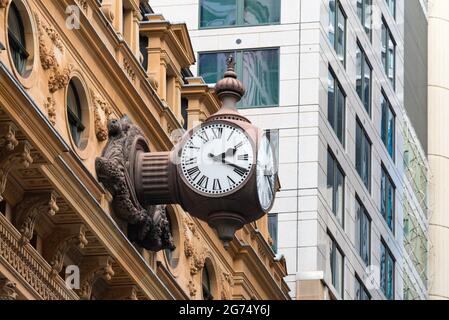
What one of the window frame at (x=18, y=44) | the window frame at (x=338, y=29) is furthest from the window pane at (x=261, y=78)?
the window frame at (x=18, y=44)

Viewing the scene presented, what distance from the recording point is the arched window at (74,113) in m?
38.4

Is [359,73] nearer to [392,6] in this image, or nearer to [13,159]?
[392,6]

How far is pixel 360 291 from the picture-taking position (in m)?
73.2

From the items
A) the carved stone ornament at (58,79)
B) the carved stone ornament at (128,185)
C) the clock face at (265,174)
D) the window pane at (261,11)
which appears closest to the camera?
the carved stone ornament at (58,79)

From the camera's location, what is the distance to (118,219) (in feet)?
131

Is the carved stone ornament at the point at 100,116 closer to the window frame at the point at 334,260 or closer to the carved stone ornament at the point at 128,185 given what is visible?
the carved stone ornament at the point at 128,185

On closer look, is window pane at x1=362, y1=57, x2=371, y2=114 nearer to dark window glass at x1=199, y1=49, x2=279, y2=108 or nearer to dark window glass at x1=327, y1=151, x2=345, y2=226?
dark window glass at x1=327, y1=151, x2=345, y2=226

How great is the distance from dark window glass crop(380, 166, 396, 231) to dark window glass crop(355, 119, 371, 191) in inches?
88.2

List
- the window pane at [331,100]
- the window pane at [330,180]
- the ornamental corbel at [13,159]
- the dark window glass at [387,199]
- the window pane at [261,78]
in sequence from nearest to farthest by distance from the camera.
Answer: the ornamental corbel at [13,159] < the window pane at [330,180] < the window pane at [261,78] < the window pane at [331,100] < the dark window glass at [387,199]

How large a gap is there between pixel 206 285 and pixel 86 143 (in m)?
9.79

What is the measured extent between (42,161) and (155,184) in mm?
4985

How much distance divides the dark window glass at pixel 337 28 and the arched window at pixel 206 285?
24.8 meters

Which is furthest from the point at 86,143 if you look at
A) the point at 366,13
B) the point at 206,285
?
the point at 366,13

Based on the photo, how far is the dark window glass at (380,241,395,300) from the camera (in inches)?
3034
